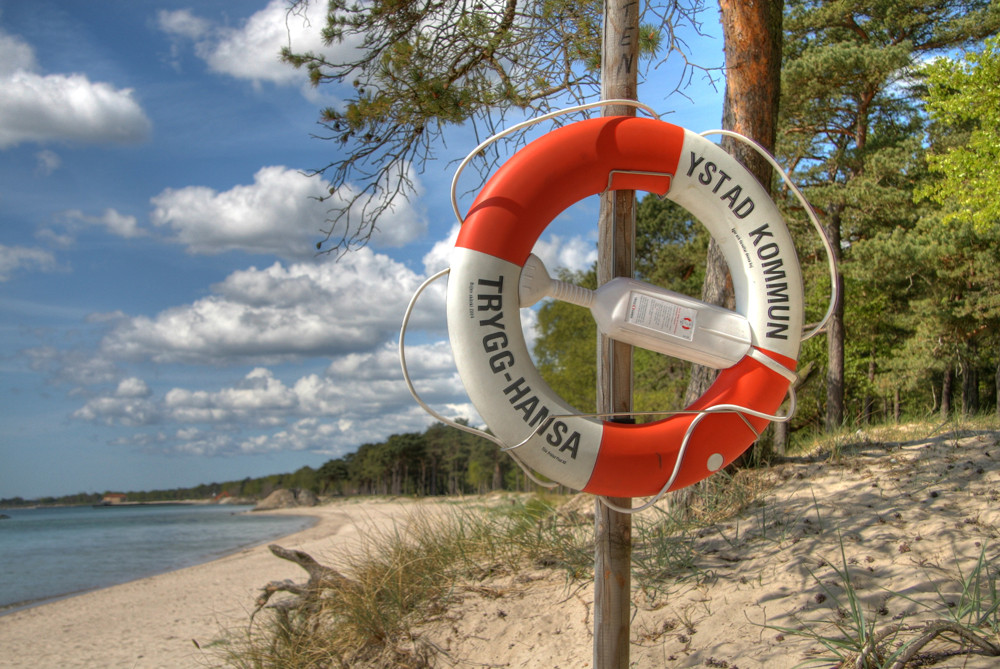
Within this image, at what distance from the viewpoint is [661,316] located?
2.49 meters

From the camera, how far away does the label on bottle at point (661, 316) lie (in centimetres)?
248

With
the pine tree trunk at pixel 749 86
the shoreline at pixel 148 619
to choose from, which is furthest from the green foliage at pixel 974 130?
A: the shoreline at pixel 148 619

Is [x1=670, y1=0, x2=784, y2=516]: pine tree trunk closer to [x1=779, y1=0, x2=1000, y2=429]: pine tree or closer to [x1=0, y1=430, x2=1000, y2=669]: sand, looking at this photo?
[x1=0, y1=430, x2=1000, y2=669]: sand

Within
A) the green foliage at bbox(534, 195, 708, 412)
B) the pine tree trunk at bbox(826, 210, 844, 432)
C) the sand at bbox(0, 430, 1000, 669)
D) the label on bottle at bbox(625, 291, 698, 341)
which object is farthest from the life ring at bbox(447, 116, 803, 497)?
the green foliage at bbox(534, 195, 708, 412)

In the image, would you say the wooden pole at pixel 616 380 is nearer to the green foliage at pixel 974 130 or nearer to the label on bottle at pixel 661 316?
the label on bottle at pixel 661 316

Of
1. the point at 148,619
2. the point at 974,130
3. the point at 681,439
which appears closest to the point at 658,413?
the point at 681,439

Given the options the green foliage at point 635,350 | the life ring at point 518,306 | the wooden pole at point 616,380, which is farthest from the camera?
the green foliage at point 635,350

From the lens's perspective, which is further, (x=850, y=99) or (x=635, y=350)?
(x=635, y=350)

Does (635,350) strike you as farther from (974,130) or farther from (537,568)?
(537,568)

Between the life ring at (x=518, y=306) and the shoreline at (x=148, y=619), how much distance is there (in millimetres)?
2090

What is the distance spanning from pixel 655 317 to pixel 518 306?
1.68ft

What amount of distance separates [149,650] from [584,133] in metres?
6.32

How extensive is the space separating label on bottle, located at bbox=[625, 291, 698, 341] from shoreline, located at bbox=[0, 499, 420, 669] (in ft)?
7.93

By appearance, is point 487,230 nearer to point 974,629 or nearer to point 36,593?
point 974,629
